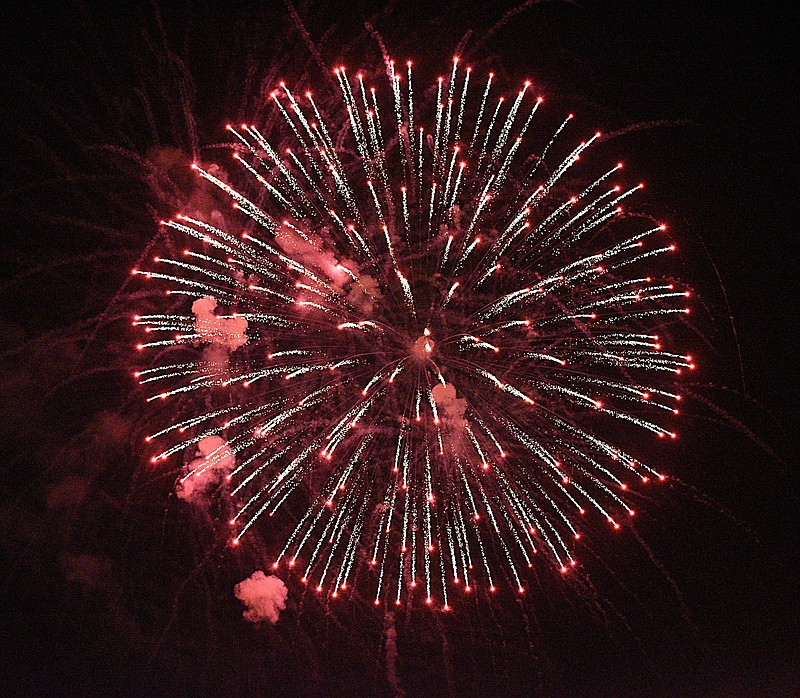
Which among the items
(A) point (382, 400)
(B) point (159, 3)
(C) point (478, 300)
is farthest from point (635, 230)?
(B) point (159, 3)

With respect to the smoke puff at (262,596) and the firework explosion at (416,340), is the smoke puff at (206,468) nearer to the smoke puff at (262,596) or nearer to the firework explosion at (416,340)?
the firework explosion at (416,340)

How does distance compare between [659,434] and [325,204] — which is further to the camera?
[659,434]

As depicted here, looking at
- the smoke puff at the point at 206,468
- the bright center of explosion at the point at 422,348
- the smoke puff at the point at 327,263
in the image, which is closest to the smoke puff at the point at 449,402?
the bright center of explosion at the point at 422,348

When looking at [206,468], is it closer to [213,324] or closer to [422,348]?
[213,324]

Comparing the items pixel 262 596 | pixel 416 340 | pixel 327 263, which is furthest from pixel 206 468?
pixel 416 340

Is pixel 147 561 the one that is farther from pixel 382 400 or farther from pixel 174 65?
pixel 174 65

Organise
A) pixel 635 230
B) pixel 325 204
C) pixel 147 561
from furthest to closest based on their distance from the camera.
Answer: pixel 147 561, pixel 635 230, pixel 325 204
